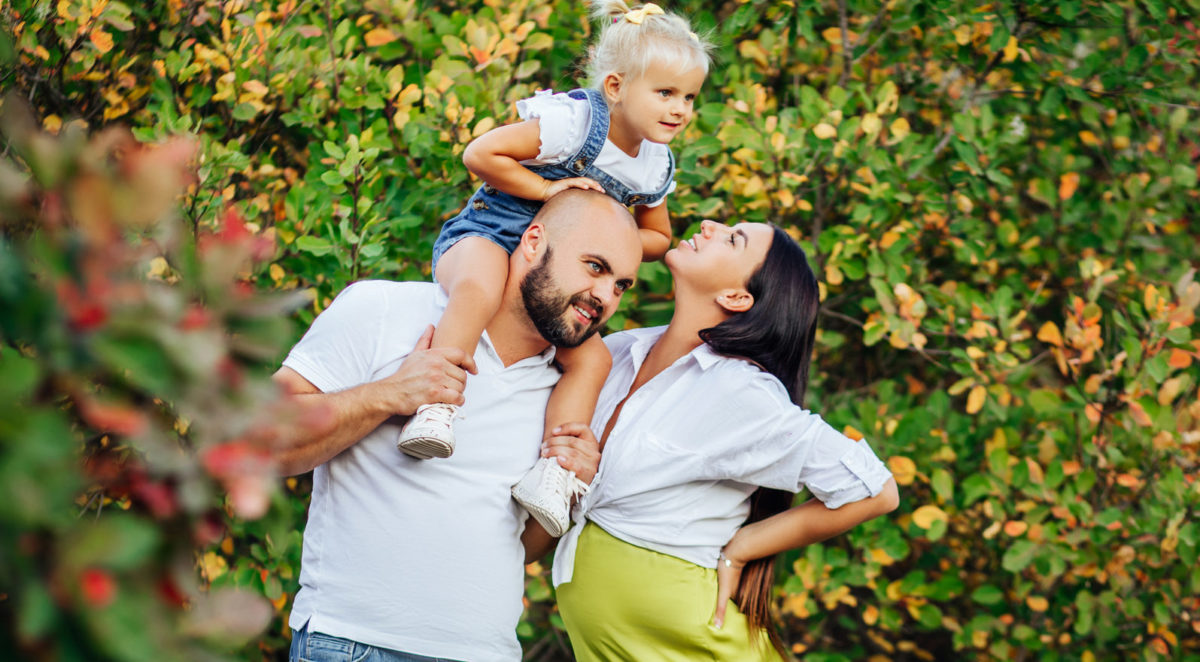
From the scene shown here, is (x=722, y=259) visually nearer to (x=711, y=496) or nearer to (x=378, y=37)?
(x=711, y=496)

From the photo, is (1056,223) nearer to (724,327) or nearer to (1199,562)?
(1199,562)

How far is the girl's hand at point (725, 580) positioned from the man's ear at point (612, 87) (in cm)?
123

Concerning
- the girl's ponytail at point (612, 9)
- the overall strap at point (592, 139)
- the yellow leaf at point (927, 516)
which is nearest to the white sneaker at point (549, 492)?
the overall strap at point (592, 139)

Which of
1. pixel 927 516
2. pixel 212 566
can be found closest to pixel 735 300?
pixel 927 516

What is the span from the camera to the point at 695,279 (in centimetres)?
262

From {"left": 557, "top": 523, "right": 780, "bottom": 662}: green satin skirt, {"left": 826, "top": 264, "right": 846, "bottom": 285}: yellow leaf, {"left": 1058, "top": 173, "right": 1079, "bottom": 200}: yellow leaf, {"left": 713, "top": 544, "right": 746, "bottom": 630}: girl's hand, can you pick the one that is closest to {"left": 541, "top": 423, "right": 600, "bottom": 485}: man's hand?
{"left": 557, "top": 523, "right": 780, "bottom": 662}: green satin skirt

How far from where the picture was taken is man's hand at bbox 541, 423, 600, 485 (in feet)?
7.41

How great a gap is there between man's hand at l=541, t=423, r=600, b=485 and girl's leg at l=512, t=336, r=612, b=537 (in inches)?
0.8

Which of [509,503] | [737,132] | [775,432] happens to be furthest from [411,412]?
[737,132]

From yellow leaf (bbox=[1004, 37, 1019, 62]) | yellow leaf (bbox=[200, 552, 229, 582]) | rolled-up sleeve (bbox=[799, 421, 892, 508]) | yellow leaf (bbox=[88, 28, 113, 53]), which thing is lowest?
yellow leaf (bbox=[200, 552, 229, 582])

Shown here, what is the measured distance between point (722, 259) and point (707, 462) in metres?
0.60

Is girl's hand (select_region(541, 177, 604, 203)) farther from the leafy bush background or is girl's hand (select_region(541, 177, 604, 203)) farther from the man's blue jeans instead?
the man's blue jeans

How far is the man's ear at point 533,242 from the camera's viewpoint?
8.16ft

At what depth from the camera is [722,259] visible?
2.60 m
